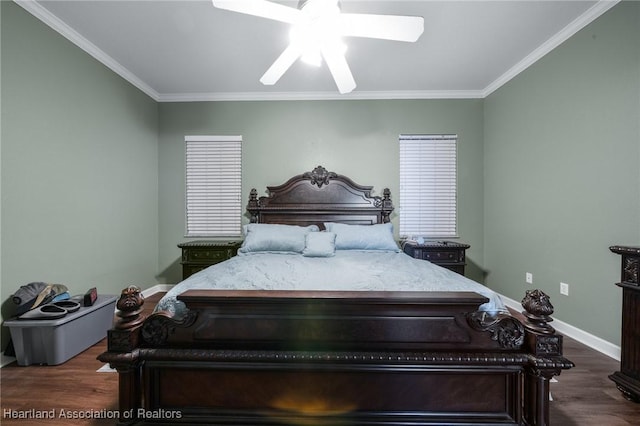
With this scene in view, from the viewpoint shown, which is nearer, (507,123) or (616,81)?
(616,81)

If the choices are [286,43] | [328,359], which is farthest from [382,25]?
[328,359]

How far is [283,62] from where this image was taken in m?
2.07

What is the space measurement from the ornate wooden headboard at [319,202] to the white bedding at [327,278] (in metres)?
1.30

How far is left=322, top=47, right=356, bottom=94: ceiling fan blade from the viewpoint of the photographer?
6.27ft

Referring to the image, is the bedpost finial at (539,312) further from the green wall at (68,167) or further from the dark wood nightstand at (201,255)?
the green wall at (68,167)

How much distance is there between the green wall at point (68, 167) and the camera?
2084mm

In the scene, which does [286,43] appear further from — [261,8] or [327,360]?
[327,360]

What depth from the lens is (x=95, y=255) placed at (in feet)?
9.30

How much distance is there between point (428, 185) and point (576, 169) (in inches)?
61.8

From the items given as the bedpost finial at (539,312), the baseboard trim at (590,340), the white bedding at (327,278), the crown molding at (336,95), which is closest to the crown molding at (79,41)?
the crown molding at (336,95)

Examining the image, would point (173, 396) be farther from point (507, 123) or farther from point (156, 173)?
point (507, 123)

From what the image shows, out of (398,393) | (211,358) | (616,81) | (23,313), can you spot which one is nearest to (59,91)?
(23,313)

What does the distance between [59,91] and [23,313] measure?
195 centimetres

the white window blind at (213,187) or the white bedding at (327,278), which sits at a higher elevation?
the white window blind at (213,187)
